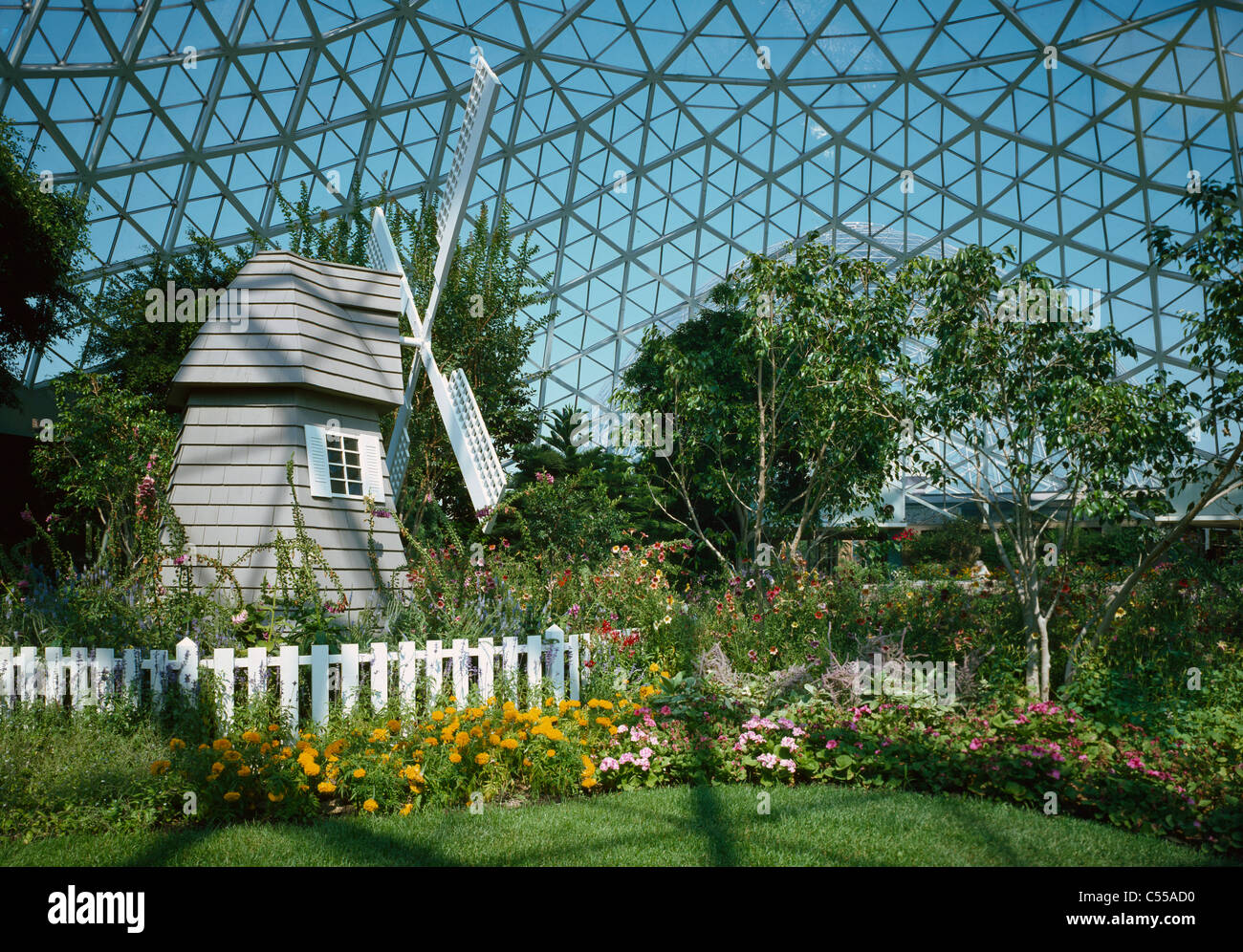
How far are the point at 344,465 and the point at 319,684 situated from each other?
356cm

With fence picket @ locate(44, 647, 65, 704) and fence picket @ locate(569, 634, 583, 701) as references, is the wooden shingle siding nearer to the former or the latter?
fence picket @ locate(44, 647, 65, 704)

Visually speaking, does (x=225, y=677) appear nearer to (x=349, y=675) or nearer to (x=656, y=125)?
(x=349, y=675)

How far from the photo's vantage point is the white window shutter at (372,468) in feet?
26.9

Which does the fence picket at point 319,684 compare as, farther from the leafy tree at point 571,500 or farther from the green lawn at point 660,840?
the leafy tree at point 571,500

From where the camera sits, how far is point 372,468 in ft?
27.3

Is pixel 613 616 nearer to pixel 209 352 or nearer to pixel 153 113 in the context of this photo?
pixel 209 352

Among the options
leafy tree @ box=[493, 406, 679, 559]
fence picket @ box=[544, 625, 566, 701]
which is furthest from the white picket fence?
leafy tree @ box=[493, 406, 679, 559]

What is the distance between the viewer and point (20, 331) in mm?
12766

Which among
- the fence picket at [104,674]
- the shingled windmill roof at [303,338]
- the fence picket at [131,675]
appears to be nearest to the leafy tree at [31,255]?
the shingled windmill roof at [303,338]

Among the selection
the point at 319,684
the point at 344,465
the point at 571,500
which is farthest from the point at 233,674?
the point at 571,500

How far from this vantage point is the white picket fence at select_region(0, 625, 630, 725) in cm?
473

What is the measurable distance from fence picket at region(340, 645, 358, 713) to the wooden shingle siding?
6.28ft

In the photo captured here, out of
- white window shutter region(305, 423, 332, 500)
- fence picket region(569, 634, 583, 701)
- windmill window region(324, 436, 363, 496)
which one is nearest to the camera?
fence picket region(569, 634, 583, 701)
